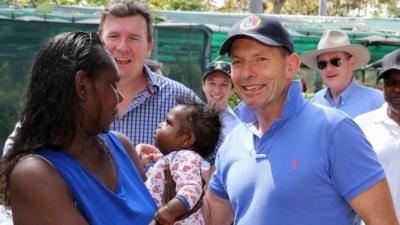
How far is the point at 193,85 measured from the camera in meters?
7.70

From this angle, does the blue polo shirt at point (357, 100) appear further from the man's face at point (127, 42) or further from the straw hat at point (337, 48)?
Answer: the man's face at point (127, 42)

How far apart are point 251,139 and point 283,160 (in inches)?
11.5

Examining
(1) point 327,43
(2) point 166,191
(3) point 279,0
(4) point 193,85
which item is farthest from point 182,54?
(3) point 279,0

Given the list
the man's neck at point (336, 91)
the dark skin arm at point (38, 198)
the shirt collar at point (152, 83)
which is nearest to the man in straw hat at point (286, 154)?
the shirt collar at point (152, 83)

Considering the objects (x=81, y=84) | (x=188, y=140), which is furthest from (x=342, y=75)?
(x=81, y=84)

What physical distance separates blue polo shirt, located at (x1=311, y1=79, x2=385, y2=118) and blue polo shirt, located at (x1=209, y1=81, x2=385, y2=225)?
122 inches

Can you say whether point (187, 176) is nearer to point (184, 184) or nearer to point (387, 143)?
point (184, 184)

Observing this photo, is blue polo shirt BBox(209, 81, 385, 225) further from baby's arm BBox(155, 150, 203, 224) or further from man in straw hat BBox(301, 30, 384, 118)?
man in straw hat BBox(301, 30, 384, 118)

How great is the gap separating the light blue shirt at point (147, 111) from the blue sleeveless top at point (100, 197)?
1.49 m

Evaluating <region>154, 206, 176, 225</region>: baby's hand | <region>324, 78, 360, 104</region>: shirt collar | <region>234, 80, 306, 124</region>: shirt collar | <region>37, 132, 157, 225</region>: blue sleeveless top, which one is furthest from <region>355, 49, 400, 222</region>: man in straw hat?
<region>37, 132, 157, 225</region>: blue sleeveless top

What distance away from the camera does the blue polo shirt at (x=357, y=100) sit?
587 centimetres

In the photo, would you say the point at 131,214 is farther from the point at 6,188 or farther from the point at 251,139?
the point at 251,139

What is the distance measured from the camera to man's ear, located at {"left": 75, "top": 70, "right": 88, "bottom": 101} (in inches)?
81.3

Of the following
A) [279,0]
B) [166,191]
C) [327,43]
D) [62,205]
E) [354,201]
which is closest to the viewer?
[62,205]
